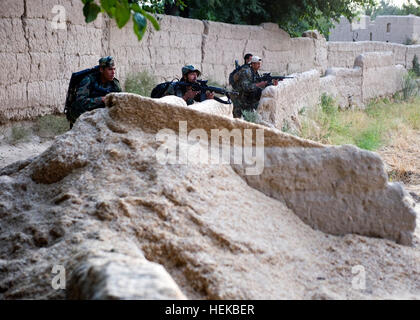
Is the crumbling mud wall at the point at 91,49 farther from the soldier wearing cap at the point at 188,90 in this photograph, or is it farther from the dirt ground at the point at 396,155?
the soldier wearing cap at the point at 188,90

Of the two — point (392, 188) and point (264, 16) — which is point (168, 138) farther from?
point (264, 16)

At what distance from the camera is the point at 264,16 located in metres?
14.9

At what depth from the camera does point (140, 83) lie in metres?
9.85

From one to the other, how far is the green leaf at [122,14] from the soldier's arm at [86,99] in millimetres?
3411

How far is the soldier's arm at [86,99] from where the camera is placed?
6.04 meters

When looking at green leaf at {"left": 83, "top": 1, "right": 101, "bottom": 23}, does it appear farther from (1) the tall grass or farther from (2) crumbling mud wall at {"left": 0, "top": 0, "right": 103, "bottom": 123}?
(1) the tall grass

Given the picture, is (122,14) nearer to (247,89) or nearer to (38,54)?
(38,54)

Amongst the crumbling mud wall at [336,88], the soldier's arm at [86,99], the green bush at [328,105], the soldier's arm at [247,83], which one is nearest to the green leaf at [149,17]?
the soldier's arm at [86,99]

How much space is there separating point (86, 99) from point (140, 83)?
3.74m

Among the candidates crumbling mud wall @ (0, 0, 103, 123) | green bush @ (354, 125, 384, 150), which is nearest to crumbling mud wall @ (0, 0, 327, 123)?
crumbling mud wall @ (0, 0, 103, 123)

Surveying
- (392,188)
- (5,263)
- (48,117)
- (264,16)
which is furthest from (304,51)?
(5,263)

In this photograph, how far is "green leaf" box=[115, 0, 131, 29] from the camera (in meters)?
2.56

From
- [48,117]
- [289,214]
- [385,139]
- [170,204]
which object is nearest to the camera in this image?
[170,204]
